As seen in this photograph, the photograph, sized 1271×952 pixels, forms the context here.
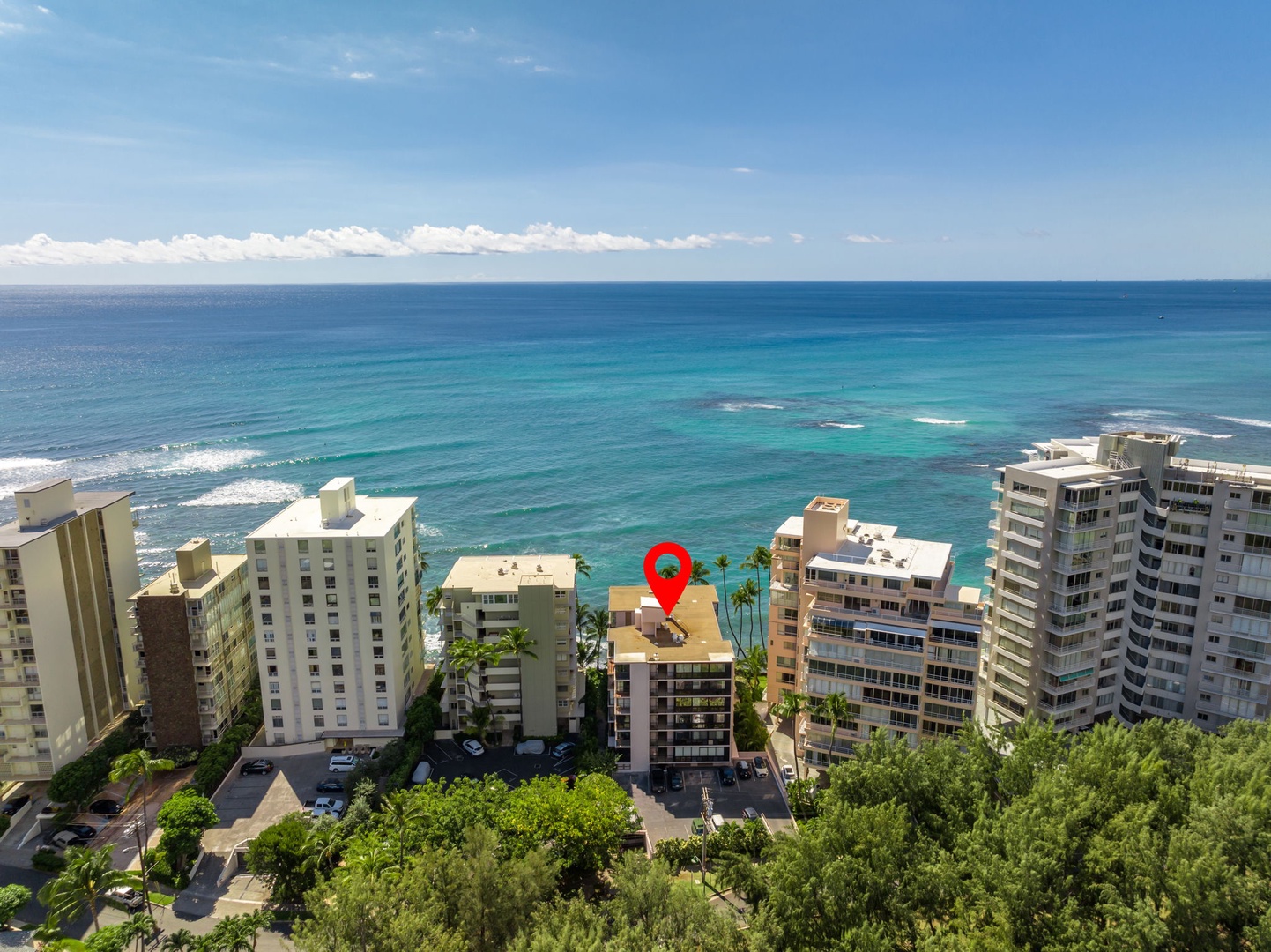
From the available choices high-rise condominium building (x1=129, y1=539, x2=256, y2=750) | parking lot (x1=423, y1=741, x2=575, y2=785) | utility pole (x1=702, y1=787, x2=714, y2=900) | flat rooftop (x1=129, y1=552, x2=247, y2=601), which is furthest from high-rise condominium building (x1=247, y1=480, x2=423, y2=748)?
utility pole (x1=702, y1=787, x2=714, y2=900)

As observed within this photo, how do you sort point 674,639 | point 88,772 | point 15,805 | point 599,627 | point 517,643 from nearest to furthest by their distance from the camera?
point 88,772
point 15,805
point 674,639
point 517,643
point 599,627

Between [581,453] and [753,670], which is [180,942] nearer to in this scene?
[753,670]

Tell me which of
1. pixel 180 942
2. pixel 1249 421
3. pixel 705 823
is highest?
pixel 1249 421

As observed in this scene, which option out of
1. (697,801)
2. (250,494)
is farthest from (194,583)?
(250,494)

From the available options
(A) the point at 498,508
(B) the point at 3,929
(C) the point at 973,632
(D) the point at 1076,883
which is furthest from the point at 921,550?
(A) the point at 498,508

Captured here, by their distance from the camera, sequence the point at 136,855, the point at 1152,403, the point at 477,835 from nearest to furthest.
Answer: the point at 477,835, the point at 136,855, the point at 1152,403

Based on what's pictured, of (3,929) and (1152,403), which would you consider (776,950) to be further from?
(1152,403)
